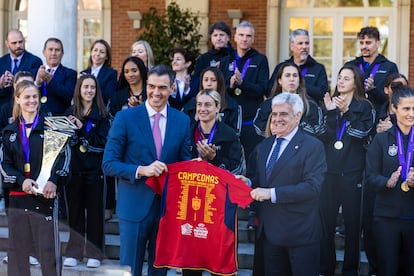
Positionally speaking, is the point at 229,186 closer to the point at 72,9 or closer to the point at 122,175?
the point at 122,175

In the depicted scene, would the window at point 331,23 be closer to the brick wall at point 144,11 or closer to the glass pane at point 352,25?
the glass pane at point 352,25

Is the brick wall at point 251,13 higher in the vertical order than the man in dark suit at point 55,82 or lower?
higher

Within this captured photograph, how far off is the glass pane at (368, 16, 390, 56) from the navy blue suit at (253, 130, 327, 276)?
867 centimetres

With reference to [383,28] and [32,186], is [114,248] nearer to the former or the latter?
[32,186]

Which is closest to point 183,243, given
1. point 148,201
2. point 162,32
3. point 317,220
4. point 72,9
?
point 148,201

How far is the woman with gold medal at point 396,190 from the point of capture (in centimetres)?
647

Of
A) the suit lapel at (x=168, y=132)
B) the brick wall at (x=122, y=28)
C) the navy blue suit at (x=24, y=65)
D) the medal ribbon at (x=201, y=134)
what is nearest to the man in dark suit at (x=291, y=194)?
the suit lapel at (x=168, y=132)

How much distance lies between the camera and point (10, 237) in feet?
22.7

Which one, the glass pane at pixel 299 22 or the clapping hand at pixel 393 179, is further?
the glass pane at pixel 299 22

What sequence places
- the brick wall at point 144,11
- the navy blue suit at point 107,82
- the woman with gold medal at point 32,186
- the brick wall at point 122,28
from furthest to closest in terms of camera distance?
the brick wall at point 122,28
the brick wall at point 144,11
the navy blue suit at point 107,82
the woman with gold medal at point 32,186

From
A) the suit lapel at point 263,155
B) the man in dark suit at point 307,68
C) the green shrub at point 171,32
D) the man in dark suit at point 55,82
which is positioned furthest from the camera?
the green shrub at point 171,32

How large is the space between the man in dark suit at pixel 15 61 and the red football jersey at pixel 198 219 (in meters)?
3.32

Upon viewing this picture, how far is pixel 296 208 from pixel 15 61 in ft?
14.3

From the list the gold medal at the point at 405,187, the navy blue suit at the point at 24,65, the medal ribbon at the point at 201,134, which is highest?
the navy blue suit at the point at 24,65
